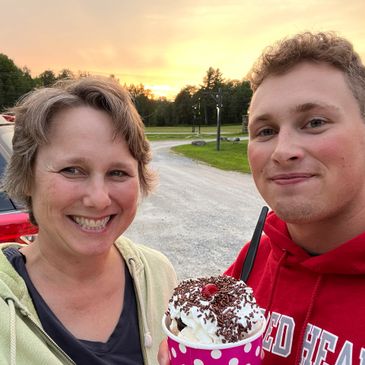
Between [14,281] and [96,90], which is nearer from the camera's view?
[14,281]

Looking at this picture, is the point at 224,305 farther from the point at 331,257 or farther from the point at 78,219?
the point at 78,219

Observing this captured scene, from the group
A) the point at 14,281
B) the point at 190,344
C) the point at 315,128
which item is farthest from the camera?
the point at 14,281

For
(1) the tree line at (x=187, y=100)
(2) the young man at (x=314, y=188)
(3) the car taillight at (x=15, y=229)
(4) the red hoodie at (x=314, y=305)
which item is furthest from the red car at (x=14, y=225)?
(1) the tree line at (x=187, y=100)

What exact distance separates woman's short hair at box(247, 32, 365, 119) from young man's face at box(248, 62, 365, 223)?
0.03 meters

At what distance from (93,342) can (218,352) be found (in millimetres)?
754

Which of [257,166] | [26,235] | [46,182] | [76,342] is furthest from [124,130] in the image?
[26,235]

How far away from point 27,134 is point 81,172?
0.31 m

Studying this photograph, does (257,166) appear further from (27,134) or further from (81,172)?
(27,134)

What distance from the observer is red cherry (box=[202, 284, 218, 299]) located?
1.41m

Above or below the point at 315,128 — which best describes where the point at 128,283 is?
below

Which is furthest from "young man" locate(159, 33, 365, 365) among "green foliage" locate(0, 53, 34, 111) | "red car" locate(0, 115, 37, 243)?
"green foliage" locate(0, 53, 34, 111)

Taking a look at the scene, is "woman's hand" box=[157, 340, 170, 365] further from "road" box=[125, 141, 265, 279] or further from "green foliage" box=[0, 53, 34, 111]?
"green foliage" box=[0, 53, 34, 111]

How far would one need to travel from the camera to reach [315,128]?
153 cm

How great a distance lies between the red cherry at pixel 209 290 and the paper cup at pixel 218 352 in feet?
0.55
